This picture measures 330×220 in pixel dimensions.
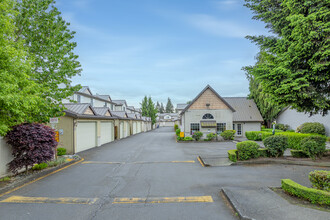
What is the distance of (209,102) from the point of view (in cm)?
2300

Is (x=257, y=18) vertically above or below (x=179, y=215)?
above

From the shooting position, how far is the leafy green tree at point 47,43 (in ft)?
29.4

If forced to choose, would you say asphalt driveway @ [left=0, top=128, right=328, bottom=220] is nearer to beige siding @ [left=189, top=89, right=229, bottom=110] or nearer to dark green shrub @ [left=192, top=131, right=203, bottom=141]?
dark green shrub @ [left=192, top=131, right=203, bottom=141]

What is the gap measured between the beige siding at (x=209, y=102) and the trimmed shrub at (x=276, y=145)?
13.0 metres

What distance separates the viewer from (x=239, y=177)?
7414mm

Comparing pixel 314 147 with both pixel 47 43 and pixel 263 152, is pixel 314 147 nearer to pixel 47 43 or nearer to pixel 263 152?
pixel 263 152

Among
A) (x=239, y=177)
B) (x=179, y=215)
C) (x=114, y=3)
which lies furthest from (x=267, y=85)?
(x=114, y=3)

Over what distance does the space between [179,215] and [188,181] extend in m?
2.70

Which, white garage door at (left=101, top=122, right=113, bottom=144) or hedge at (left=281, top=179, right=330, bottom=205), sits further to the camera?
white garage door at (left=101, top=122, right=113, bottom=144)

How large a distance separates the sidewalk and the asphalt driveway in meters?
0.34

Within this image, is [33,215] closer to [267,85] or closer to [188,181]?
[188,181]

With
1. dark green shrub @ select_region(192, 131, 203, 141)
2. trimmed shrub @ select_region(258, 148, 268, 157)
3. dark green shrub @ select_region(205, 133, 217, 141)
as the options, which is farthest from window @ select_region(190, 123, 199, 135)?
trimmed shrub @ select_region(258, 148, 268, 157)

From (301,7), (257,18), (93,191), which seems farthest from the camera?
(257,18)

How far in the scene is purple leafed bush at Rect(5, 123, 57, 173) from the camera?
7.40m
